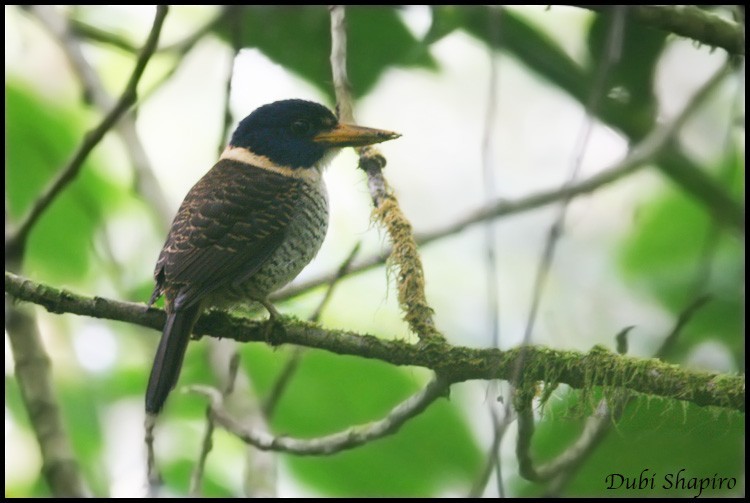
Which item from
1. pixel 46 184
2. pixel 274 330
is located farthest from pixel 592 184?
pixel 46 184

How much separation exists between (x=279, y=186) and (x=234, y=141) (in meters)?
0.61

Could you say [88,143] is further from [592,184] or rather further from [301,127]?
[592,184]

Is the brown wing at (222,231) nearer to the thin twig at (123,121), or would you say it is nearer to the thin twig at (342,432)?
the thin twig at (123,121)

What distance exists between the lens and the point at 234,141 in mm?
4203

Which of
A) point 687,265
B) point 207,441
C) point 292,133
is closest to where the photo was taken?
point 207,441

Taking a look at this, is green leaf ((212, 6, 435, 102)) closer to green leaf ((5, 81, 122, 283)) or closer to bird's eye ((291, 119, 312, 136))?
bird's eye ((291, 119, 312, 136))

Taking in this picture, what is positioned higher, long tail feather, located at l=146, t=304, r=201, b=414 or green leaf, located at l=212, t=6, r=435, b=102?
green leaf, located at l=212, t=6, r=435, b=102

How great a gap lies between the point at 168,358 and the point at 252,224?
0.73 m

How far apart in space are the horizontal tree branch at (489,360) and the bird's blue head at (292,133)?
1.07 m

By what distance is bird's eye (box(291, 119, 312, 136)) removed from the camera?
155 inches

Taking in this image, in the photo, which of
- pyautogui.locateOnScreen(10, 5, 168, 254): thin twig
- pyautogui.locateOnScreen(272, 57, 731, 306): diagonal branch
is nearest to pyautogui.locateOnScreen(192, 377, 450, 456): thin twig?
pyautogui.locateOnScreen(272, 57, 731, 306): diagonal branch

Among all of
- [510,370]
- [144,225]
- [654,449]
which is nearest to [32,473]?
[144,225]

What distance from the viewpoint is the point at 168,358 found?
2906 mm

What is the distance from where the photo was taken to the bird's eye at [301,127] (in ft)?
12.9
